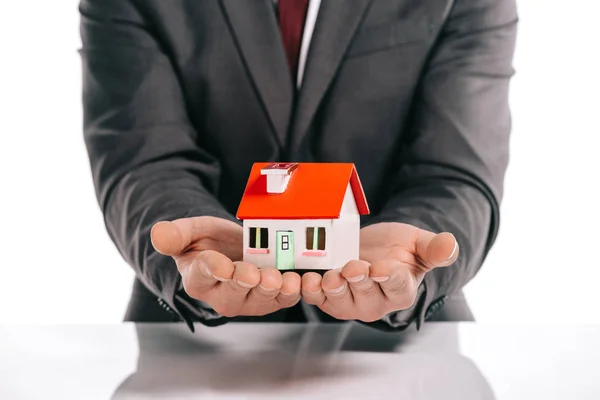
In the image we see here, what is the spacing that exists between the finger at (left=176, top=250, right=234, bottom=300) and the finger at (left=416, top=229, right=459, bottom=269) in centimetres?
19

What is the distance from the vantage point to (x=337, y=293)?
2.60 feet

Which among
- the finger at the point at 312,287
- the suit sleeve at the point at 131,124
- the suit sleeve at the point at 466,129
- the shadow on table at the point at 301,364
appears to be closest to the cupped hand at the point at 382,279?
the finger at the point at 312,287

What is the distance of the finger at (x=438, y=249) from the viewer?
2.57ft

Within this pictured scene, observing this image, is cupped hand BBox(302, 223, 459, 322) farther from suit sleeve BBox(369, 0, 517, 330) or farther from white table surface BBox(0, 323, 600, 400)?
suit sleeve BBox(369, 0, 517, 330)

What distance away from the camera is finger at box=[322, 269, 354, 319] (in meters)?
Answer: 0.78

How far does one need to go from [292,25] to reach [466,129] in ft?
0.98

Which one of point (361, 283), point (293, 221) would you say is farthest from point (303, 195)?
point (361, 283)

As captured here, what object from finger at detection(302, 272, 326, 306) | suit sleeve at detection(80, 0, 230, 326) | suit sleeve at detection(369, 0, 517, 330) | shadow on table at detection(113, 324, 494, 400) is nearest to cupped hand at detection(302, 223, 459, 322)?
finger at detection(302, 272, 326, 306)

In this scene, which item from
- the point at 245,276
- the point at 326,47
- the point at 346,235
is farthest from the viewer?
the point at 326,47

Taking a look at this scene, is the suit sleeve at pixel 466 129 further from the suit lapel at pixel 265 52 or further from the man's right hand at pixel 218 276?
the man's right hand at pixel 218 276

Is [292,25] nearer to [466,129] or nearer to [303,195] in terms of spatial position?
[466,129]

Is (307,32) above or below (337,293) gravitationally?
above

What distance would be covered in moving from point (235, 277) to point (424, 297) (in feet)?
1.02

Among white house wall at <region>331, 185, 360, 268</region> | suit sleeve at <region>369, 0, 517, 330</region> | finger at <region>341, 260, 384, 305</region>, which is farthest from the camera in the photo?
suit sleeve at <region>369, 0, 517, 330</region>
